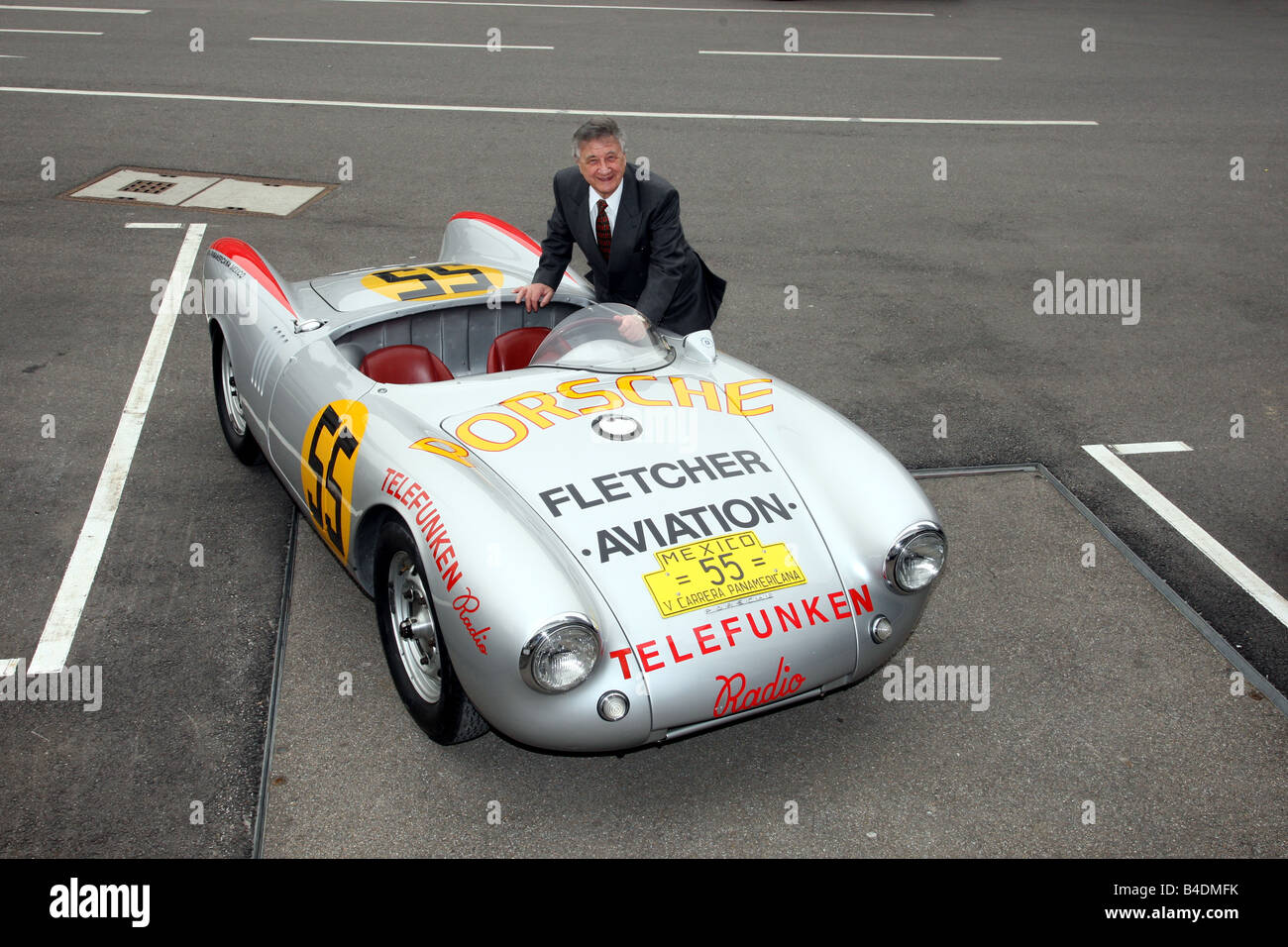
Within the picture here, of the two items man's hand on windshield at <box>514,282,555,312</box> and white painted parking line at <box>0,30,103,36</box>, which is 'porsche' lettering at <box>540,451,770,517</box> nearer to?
man's hand on windshield at <box>514,282,555,312</box>

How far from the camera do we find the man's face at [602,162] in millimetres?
4781

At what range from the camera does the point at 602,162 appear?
15.8 feet

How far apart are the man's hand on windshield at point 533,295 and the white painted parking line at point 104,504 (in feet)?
6.71

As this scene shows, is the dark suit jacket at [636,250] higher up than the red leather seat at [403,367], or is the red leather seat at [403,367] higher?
the dark suit jacket at [636,250]

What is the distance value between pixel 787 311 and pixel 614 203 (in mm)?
2480

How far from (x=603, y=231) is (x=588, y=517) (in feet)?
6.59

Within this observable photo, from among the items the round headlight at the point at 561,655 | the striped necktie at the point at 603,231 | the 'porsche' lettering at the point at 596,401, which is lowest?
the round headlight at the point at 561,655

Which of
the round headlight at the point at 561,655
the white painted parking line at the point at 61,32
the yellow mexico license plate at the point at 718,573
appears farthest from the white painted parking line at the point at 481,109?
the round headlight at the point at 561,655

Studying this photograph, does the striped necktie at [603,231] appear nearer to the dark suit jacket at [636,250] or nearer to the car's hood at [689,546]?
the dark suit jacket at [636,250]

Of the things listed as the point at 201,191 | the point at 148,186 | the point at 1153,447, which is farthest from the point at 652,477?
the point at 148,186

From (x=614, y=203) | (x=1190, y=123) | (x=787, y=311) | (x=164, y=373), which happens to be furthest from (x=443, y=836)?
(x=1190, y=123)

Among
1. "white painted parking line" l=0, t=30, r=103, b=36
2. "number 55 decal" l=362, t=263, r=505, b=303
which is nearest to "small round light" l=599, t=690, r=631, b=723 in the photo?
"number 55 decal" l=362, t=263, r=505, b=303

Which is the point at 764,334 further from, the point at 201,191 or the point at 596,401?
the point at 201,191
